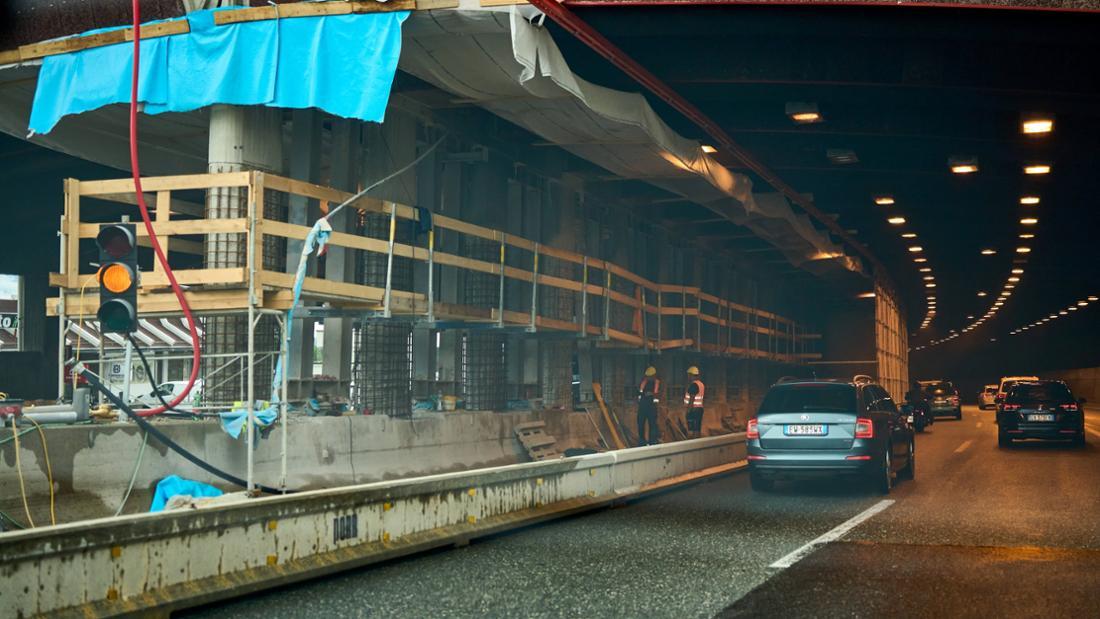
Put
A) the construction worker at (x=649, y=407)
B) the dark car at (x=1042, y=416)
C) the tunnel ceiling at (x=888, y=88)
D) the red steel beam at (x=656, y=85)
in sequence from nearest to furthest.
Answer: the red steel beam at (x=656, y=85)
the tunnel ceiling at (x=888, y=88)
the construction worker at (x=649, y=407)
the dark car at (x=1042, y=416)

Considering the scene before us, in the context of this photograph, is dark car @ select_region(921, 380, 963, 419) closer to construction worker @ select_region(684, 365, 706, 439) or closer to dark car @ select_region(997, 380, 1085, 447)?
dark car @ select_region(997, 380, 1085, 447)

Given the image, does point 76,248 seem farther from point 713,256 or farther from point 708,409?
point 713,256

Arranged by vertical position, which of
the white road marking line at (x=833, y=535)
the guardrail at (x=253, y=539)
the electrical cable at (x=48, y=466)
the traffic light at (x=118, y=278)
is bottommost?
the white road marking line at (x=833, y=535)

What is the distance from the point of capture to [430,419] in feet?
50.9

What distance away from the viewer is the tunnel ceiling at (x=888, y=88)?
15461 mm

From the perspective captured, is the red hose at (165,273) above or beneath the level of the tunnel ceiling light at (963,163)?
beneath

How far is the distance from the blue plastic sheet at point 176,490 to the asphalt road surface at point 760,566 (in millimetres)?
2428

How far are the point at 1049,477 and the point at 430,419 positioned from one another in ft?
33.9

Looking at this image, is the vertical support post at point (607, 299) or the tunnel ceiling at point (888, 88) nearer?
the tunnel ceiling at point (888, 88)

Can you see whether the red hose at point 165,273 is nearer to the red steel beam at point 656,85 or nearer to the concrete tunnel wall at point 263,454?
the concrete tunnel wall at point 263,454

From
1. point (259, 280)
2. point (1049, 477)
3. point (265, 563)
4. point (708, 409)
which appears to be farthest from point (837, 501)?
point (708, 409)

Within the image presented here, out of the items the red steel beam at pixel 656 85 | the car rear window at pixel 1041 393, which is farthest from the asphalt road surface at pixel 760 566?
the car rear window at pixel 1041 393

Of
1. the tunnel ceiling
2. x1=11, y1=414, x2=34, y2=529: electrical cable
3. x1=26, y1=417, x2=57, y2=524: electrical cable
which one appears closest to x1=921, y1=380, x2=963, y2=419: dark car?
the tunnel ceiling

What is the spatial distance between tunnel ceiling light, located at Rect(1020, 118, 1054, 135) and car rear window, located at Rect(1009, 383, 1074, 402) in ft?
30.4
